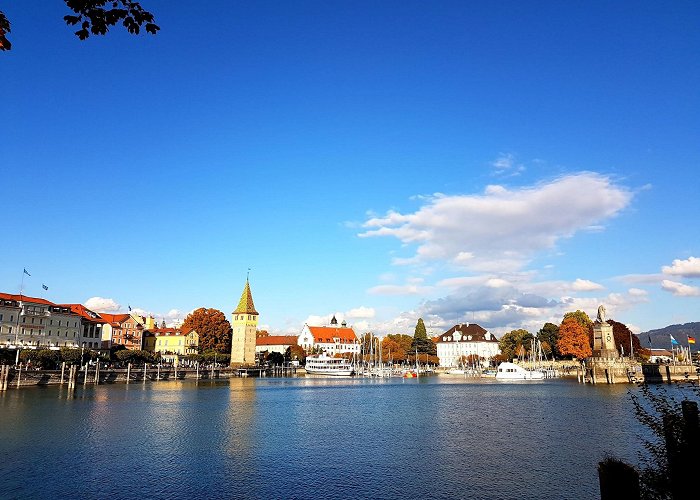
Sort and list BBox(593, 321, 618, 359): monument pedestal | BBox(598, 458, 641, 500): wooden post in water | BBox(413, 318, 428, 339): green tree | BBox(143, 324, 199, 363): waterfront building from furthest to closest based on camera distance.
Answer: BBox(413, 318, 428, 339): green tree → BBox(143, 324, 199, 363): waterfront building → BBox(593, 321, 618, 359): monument pedestal → BBox(598, 458, 641, 500): wooden post in water

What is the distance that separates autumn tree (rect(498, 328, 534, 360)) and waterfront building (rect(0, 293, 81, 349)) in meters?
130

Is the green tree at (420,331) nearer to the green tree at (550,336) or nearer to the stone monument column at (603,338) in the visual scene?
the green tree at (550,336)

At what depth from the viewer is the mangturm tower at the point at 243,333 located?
Answer: 149750 mm

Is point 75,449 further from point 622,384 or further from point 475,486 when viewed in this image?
point 622,384

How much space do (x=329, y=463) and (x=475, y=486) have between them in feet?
33.6

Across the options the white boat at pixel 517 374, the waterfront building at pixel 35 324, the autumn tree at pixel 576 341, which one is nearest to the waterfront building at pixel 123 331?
the waterfront building at pixel 35 324

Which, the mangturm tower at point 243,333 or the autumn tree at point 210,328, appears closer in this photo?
the autumn tree at point 210,328

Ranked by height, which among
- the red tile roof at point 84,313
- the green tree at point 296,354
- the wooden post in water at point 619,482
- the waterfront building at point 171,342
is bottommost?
the wooden post in water at point 619,482

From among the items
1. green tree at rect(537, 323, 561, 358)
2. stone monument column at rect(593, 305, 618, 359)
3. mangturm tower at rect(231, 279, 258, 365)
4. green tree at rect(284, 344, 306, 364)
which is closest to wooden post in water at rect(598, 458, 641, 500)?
stone monument column at rect(593, 305, 618, 359)

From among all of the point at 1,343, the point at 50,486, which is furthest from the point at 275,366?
the point at 50,486

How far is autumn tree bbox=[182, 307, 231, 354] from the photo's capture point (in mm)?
143875

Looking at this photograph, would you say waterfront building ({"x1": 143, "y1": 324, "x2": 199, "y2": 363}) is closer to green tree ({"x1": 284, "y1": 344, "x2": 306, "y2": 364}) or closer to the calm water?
green tree ({"x1": 284, "y1": 344, "x2": 306, "y2": 364})

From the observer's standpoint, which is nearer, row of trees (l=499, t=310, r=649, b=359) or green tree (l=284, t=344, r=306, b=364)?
row of trees (l=499, t=310, r=649, b=359)

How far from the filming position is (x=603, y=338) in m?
99.0
